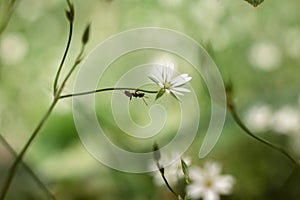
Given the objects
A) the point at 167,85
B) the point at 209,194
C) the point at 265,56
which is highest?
the point at 167,85

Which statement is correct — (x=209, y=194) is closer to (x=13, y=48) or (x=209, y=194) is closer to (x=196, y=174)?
(x=196, y=174)

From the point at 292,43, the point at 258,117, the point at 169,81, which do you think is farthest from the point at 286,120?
the point at 169,81

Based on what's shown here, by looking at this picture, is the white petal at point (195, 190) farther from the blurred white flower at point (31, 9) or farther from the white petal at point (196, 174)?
the blurred white flower at point (31, 9)

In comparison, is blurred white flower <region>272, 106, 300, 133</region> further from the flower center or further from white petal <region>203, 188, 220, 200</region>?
the flower center

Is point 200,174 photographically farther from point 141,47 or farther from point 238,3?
point 238,3

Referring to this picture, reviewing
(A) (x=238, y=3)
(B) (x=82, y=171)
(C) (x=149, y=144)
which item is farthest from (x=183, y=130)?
(A) (x=238, y=3)

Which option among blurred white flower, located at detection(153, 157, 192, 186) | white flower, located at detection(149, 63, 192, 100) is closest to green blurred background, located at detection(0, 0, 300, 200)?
blurred white flower, located at detection(153, 157, 192, 186)
